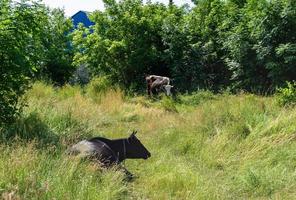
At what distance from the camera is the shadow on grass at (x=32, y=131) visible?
727 centimetres

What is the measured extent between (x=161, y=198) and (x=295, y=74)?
30.9 ft

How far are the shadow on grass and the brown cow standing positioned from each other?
26.3ft

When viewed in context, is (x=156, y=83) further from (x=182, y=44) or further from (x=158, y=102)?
(x=182, y=44)

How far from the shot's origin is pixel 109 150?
6.98 metres

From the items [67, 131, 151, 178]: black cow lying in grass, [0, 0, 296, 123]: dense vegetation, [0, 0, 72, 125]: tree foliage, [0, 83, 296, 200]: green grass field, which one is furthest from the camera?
[0, 0, 296, 123]: dense vegetation

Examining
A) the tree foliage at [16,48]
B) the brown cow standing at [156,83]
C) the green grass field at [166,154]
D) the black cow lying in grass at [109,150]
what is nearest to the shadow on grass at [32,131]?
the green grass field at [166,154]

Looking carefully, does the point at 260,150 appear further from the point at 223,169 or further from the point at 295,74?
the point at 295,74

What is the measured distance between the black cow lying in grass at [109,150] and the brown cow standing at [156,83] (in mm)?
8530

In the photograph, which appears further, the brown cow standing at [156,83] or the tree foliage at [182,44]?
the brown cow standing at [156,83]

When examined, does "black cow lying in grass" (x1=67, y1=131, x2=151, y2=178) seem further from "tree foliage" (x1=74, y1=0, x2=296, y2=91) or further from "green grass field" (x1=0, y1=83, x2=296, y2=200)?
"tree foliage" (x1=74, y1=0, x2=296, y2=91)

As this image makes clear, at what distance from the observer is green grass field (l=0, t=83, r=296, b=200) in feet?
16.5

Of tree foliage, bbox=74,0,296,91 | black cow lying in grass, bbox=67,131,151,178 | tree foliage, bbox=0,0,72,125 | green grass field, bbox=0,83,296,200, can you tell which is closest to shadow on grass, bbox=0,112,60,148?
green grass field, bbox=0,83,296,200

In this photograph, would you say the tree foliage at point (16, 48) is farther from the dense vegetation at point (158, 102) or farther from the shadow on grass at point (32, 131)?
the shadow on grass at point (32, 131)

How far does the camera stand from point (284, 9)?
44.9ft
